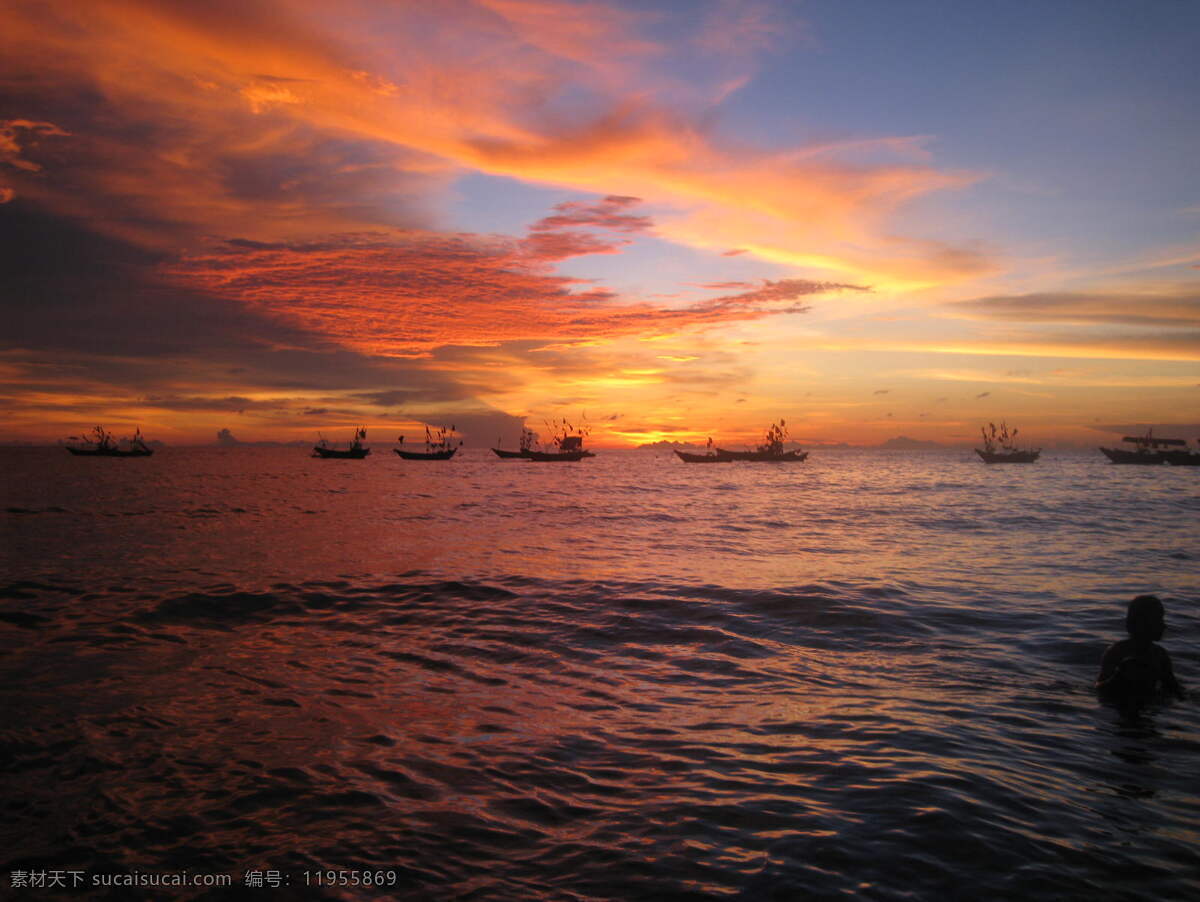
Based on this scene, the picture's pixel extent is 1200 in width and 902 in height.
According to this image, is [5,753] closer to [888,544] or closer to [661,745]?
[661,745]

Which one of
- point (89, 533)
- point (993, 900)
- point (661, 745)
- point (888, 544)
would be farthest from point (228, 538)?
point (993, 900)

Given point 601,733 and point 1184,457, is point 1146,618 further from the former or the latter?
point 1184,457

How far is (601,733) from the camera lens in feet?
29.3

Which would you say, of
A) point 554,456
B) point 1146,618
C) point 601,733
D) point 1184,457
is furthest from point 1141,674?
point 1184,457

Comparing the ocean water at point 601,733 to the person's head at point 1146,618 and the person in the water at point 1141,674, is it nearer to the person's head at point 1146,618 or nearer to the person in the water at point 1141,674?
the person in the water at point 1141,674

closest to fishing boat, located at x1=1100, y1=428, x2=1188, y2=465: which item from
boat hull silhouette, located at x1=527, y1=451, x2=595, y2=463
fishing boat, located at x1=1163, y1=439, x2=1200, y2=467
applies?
fishing boat, located at x1=1163, y1=439, x2=1200, y2=467

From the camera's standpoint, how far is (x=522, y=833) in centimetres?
637

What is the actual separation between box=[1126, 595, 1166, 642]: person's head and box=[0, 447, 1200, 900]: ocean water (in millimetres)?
1211

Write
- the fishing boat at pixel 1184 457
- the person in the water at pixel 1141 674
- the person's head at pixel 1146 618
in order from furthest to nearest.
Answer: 1. the fishing boat at pixel 1184 457
2. the person in the water at pixel 1141 674
3. the person's head at pixel 1146 618

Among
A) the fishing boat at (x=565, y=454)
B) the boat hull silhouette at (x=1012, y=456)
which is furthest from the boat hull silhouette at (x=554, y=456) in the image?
the boat hull silhouette at (x=1012, y=456)

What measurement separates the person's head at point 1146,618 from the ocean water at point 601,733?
3.97ft

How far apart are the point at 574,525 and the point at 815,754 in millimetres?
30570

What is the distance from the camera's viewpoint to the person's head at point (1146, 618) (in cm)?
944

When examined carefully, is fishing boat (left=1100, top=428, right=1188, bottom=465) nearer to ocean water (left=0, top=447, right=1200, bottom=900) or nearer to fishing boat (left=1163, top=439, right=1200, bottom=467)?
fishing boat (left=1163, top=439, right=1200, bottom=467)
